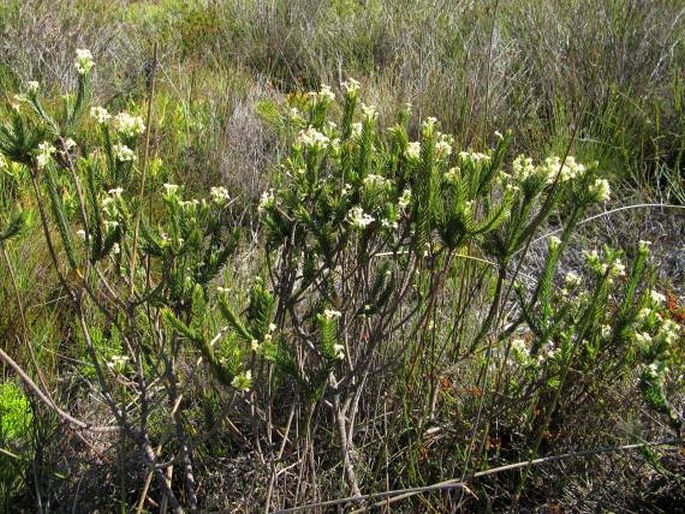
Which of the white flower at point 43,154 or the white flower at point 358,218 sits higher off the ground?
the white flower at point 43,154

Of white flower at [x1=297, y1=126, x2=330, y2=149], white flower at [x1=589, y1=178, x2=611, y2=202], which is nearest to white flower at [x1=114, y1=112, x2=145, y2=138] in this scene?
white flower at [x1=297, y1=126, x2=330, y2=149]

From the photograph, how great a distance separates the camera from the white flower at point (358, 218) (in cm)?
150

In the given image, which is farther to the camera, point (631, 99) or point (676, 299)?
point (631, 99)

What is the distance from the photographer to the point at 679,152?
3447 mm

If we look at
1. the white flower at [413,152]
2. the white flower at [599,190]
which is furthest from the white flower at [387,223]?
the white flower at [599,190]

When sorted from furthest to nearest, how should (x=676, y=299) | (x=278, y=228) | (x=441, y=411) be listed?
(x=676, y=299), (x=441, y=411), (x=278, y=228)

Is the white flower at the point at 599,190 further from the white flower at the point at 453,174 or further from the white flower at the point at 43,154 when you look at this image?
the white flower at the point at 43,154

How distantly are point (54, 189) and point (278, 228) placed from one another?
0.44 meters

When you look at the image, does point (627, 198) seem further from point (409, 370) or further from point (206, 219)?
point (206, 219)

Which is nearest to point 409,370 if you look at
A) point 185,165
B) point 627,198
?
point 627,198

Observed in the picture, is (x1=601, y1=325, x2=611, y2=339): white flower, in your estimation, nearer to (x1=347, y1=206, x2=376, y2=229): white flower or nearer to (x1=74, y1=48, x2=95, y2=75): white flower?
(x1=347, y1=206, x2=376, y2=229): white flower

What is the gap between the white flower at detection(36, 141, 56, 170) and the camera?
147 cm

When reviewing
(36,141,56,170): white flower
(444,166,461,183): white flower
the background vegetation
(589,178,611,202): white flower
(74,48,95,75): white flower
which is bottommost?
the background vegetation

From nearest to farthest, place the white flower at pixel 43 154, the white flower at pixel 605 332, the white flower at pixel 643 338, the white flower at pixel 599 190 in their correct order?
the white flower at pixel 43 154 < the white flower at pixel 599 190 < the white flower at pixel 643 338 < the white flower at pixel 605 332
